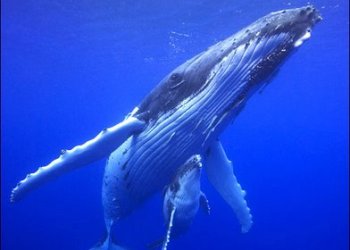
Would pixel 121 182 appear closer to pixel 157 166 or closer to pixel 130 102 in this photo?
pixel 157 166

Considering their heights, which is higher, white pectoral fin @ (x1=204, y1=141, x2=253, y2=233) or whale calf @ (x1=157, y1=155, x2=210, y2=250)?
white pectoral fin @ (x1=204, y1=141, x2=253, y2=233)

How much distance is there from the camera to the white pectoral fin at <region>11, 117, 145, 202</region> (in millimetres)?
5453

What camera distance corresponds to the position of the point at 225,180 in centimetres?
712

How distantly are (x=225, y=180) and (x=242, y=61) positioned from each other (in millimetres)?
2880

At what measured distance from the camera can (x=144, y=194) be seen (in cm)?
648

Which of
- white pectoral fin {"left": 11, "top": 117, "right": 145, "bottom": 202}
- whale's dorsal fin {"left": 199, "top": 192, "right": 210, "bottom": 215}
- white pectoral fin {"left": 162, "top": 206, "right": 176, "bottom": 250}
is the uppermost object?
white pectoral fin {"left": 11, "top": 117, "right": 145, "bottom": 202}

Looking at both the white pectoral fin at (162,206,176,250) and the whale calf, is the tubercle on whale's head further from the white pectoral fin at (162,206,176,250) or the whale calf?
the white pectoral fin at (162,206,176,250)

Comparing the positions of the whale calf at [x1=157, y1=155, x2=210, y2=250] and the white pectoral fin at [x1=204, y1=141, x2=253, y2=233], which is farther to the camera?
the white pectoral fin at [x1=204, y1=141, x2=253, y2=233]

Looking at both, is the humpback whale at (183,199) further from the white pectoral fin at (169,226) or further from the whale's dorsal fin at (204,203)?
the whale's dorsal fin at (204,203)

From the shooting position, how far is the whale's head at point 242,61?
4.68 m

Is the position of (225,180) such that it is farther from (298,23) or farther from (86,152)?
(298,23)

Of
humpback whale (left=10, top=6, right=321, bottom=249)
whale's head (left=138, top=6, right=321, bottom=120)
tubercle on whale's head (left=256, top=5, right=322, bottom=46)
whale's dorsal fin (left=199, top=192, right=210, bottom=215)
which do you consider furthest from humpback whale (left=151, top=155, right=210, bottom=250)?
tubercle on whale's head (left=256, top=5, right=322, bottom=46)

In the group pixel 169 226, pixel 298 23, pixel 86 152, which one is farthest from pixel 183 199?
pixel 298 23

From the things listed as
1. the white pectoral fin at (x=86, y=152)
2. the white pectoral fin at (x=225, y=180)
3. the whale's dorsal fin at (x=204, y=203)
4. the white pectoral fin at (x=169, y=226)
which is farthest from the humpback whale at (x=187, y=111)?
the whale's dorsal fin at (x=204, y=203)
